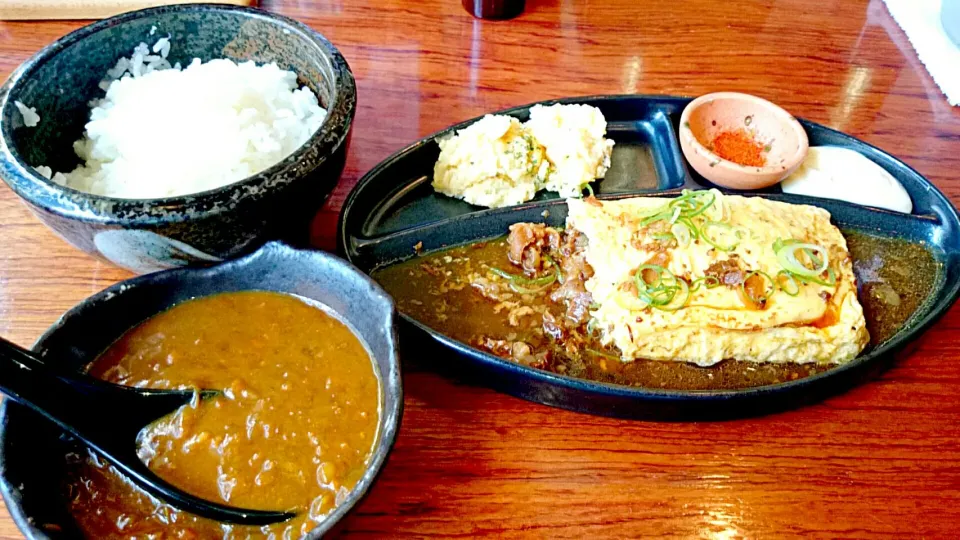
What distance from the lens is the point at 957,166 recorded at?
2623 millimetres

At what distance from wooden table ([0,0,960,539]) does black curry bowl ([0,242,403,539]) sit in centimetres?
29

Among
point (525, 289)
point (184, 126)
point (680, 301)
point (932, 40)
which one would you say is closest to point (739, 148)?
point (680, 301)

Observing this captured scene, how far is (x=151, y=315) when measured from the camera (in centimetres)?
161

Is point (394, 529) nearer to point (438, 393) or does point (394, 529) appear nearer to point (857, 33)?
point (438, 393)

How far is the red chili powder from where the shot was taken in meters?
2.42

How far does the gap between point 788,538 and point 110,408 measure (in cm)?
154

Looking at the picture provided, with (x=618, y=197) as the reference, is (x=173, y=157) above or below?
above

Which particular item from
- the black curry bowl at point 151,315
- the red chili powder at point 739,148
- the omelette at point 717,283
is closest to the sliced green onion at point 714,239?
the omelette at point 717,283

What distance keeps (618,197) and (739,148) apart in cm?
55

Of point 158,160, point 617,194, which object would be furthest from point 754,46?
point 158,160

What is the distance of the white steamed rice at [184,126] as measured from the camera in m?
1.80

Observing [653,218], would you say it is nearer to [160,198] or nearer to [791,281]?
[791,281]

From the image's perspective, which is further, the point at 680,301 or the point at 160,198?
the point at 680,301

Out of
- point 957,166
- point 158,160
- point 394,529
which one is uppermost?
point 158,160
